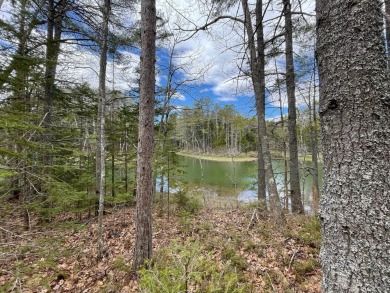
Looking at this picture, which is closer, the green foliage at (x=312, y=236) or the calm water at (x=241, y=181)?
the green foliage at (x=312, y=236)

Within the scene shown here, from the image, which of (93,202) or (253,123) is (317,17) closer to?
(253,123)

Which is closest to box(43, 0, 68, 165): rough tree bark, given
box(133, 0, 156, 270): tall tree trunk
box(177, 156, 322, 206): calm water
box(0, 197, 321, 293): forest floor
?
box(0, 197, 321, 293): forest floor

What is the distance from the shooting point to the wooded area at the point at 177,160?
930 mm

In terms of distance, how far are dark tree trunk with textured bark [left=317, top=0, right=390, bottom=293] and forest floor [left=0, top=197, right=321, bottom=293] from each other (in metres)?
1.01

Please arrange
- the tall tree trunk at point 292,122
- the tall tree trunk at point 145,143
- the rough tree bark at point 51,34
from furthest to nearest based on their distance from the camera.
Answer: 1. the tall tree trunk at point 292,122
2. the rough tree bark at point 51,34
3. the tall tree trunk at point 145,143

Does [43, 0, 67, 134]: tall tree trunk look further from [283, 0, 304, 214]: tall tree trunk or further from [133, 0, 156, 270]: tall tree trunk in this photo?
[283, 0, 304, 214]: tall tree trunk

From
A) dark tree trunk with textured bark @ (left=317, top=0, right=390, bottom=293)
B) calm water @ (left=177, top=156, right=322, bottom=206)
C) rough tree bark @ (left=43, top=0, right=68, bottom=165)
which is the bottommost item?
calm water @ (left=177, top=156, right=322, bottom=206)

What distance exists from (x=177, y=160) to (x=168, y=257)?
4244 mm

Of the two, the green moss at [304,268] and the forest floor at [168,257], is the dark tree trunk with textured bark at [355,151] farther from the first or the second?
the green moss at [304,268]

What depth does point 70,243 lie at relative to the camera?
200 inches

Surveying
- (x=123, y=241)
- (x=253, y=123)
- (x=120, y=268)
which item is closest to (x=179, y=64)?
(x=253, y=123)

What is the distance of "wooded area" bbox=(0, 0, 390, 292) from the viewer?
3.05ft

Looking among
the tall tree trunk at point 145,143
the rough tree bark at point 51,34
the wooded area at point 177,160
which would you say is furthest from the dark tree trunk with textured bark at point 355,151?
the rough tree bark at point 51,34

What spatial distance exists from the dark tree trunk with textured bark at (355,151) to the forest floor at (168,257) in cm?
101
